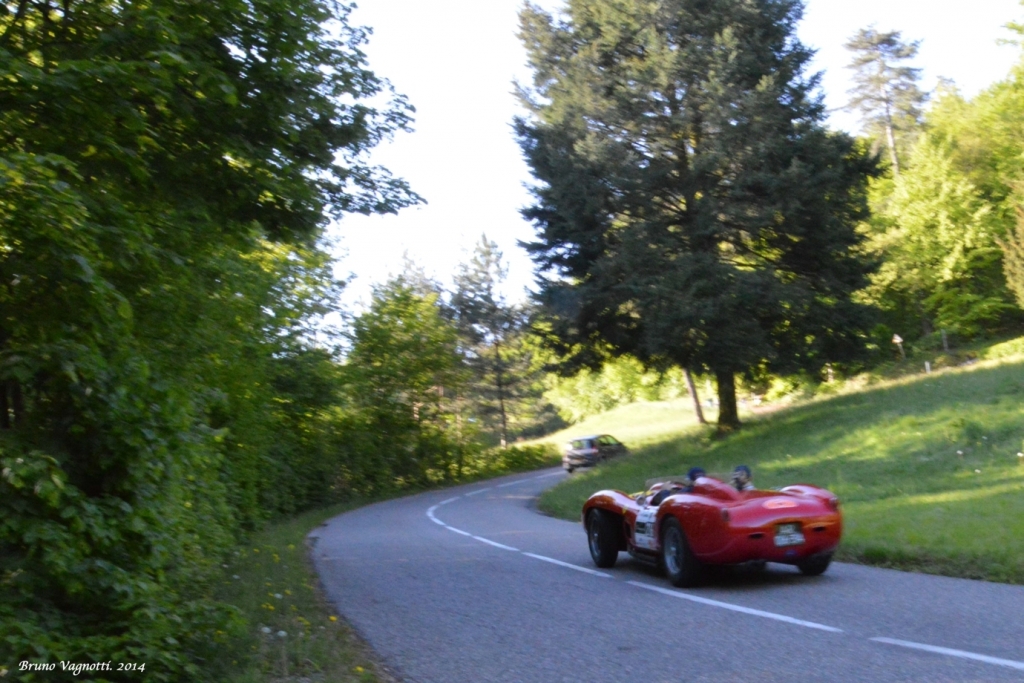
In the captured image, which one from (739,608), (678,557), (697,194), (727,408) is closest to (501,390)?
(727,408)

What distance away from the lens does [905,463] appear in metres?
21.1

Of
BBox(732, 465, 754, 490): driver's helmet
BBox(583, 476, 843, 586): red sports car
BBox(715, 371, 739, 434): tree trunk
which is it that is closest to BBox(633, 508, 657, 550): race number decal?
BBox(583, 476, 843, 586): red sports car

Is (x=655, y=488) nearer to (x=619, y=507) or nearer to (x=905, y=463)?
(x=619, y=507)

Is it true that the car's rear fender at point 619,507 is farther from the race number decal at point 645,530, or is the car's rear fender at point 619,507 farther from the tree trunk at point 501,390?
the tree trunk at point 501,390

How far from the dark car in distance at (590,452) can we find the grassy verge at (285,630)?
1007 inches

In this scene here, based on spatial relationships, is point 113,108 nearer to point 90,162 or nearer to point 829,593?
point 90,162

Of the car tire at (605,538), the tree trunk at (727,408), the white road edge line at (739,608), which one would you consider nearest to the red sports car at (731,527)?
the white road edge line at (739,608)

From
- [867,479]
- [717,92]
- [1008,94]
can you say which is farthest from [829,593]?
[1008,94]

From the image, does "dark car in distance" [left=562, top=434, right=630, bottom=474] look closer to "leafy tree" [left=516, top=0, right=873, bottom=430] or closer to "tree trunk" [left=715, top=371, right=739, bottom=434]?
"tree trunk" [left=715, top=371, right=739, bottom=434]

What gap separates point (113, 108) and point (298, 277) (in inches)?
873

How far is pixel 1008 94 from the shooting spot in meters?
51.4

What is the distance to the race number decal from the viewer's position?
34.9 ft

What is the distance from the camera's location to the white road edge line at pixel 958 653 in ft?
18.8

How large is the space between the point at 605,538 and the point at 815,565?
2.76m
